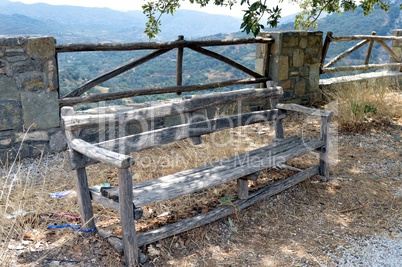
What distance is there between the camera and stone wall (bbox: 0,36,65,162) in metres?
4.34

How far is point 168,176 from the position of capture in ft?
10.4

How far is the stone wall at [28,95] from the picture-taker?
171 inches

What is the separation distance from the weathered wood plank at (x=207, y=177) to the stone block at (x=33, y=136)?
2.18 m

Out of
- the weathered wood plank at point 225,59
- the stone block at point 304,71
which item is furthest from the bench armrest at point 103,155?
the stone block at point 304,71

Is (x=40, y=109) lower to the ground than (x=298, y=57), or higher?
lower

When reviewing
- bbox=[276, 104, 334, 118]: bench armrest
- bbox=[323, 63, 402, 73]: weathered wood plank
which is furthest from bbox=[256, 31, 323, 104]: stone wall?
bbox=[276, 104, 334, 118]: bench armrest

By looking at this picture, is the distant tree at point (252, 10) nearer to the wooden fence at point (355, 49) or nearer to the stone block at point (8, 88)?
the wooden fence at point (355, 49)

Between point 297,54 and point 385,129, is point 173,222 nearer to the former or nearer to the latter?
point 385,129

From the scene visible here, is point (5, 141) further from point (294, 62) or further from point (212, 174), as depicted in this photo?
point (294, 62)

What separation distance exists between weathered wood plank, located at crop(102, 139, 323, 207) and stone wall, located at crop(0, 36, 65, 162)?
2098mm

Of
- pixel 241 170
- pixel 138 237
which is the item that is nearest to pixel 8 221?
pixel 138 237

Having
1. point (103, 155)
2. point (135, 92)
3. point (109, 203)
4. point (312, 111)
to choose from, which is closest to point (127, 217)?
point (109, 203)

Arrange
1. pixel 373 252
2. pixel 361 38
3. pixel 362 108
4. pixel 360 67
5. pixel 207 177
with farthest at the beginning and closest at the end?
pixel 360 67 → pixel 361 38 → pixel 362 108 → pixel 207 177 → pixel 373 252

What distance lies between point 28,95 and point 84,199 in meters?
2.05
